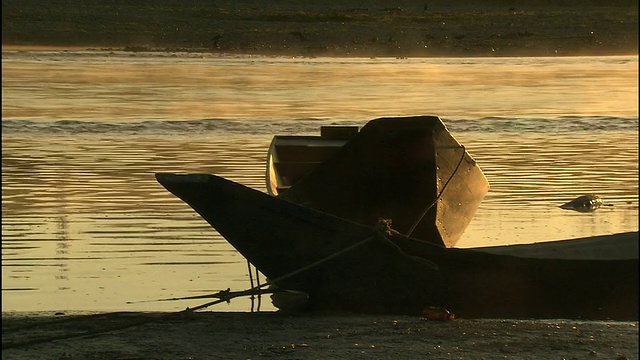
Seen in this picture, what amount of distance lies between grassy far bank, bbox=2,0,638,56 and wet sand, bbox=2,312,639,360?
34.9m

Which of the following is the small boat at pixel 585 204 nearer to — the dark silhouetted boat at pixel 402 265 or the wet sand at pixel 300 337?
the dark silhouetted boat at pixel 402 265

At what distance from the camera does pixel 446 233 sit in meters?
9.26

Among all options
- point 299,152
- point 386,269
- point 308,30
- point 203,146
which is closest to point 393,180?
point 386,269

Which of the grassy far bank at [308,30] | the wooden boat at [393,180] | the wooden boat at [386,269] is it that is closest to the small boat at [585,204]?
the wooden boat at [393,180]

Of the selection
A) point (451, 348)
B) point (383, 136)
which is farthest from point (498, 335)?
point (383, 136)

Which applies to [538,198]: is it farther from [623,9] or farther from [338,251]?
[623,9]

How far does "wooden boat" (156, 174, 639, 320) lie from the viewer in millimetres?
7262

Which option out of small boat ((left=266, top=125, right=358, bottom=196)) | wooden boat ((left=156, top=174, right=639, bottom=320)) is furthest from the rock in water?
wooden boat ((left=156, top=174, right=639, bottom=320))

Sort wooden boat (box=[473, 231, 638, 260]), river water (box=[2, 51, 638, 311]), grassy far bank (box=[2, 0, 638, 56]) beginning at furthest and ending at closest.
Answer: grassy far bank (box=[2, 0, 638, 56]) → river water (box=[2, 51, 638, 311]) → wooden boat (box=[473, 231, 638, 260])

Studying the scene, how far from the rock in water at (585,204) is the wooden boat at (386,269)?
4.48m

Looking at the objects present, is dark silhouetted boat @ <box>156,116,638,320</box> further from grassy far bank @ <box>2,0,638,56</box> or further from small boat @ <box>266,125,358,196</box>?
grassy far bank @ <box>2,0,638,56</box>

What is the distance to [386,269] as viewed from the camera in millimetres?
7566

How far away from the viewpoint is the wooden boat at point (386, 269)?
7262 mm

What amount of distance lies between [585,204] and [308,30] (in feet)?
119
